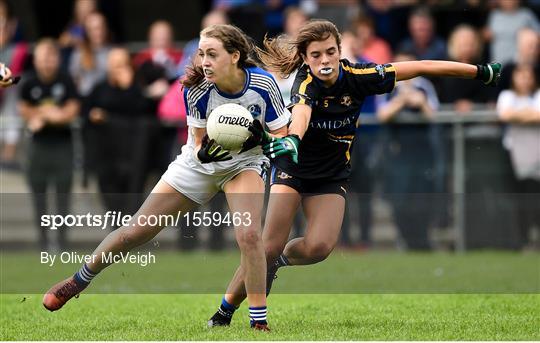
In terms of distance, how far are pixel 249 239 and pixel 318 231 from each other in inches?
31.4

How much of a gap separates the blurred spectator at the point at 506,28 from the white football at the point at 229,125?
792cm

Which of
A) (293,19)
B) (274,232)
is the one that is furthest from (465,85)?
(274,232)

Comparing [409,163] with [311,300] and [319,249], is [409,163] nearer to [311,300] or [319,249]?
[311,300]

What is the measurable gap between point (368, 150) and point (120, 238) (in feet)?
20.4

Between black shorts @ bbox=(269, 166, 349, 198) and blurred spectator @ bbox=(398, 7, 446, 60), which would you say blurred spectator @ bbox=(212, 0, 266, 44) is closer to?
blurred spectator @ bbox=(398, 7, 446, 60)

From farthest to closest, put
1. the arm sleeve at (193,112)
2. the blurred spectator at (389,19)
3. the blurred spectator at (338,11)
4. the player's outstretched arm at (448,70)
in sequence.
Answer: the blurred spectator at (338,11) < the blurred spectator at (389,19) < the player's outstretched arm at (448,70) < the arm sleeve at (193,112)

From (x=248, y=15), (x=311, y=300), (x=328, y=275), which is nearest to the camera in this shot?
(x=311, y=300)

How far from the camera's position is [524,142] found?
1373cm

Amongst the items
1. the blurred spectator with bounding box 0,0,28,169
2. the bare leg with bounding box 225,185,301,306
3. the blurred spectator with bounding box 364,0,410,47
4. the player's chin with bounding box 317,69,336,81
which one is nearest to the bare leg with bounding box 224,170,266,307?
the bare leg with bounding box 225,185,301,306

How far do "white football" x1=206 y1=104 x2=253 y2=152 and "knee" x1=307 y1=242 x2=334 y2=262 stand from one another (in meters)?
1.14

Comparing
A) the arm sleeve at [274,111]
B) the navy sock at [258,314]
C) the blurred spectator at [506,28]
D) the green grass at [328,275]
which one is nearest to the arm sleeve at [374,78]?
the arm sleeve at [274,111]

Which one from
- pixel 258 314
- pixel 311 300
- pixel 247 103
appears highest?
pixel 247 103

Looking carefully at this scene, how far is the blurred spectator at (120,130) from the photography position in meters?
13.8

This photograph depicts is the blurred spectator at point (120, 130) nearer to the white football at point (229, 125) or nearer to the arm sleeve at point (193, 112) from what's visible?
the arm sleeve at point (193, 112)
